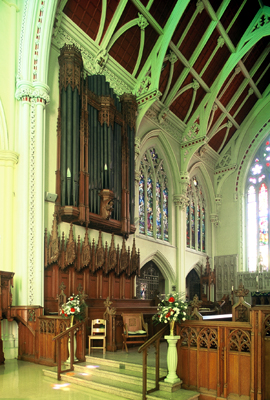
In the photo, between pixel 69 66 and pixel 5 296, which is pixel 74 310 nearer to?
pixel 5 296

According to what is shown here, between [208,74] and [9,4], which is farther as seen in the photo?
[208,74]

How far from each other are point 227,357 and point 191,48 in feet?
39.0

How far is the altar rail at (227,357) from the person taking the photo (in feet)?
18.3

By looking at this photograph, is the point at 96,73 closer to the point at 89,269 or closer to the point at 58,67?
the point at 58,67

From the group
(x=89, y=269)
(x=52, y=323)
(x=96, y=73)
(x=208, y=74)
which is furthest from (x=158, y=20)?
(x=52, y=323)

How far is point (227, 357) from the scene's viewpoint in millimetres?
5949

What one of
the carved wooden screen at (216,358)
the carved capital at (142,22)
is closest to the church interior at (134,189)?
the carved wooden screen at (216,358)

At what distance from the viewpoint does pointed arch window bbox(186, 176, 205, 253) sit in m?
18.0

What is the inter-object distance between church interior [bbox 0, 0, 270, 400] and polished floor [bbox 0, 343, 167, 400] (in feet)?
0.22

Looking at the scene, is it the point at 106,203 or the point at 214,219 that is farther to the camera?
the point at 214,219

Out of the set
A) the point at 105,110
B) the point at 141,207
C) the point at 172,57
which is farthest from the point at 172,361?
the point at 172,57

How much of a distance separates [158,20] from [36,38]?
5.01 meters

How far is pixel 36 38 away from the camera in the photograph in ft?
32.2

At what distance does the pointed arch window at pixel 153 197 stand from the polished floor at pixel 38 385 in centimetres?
706
